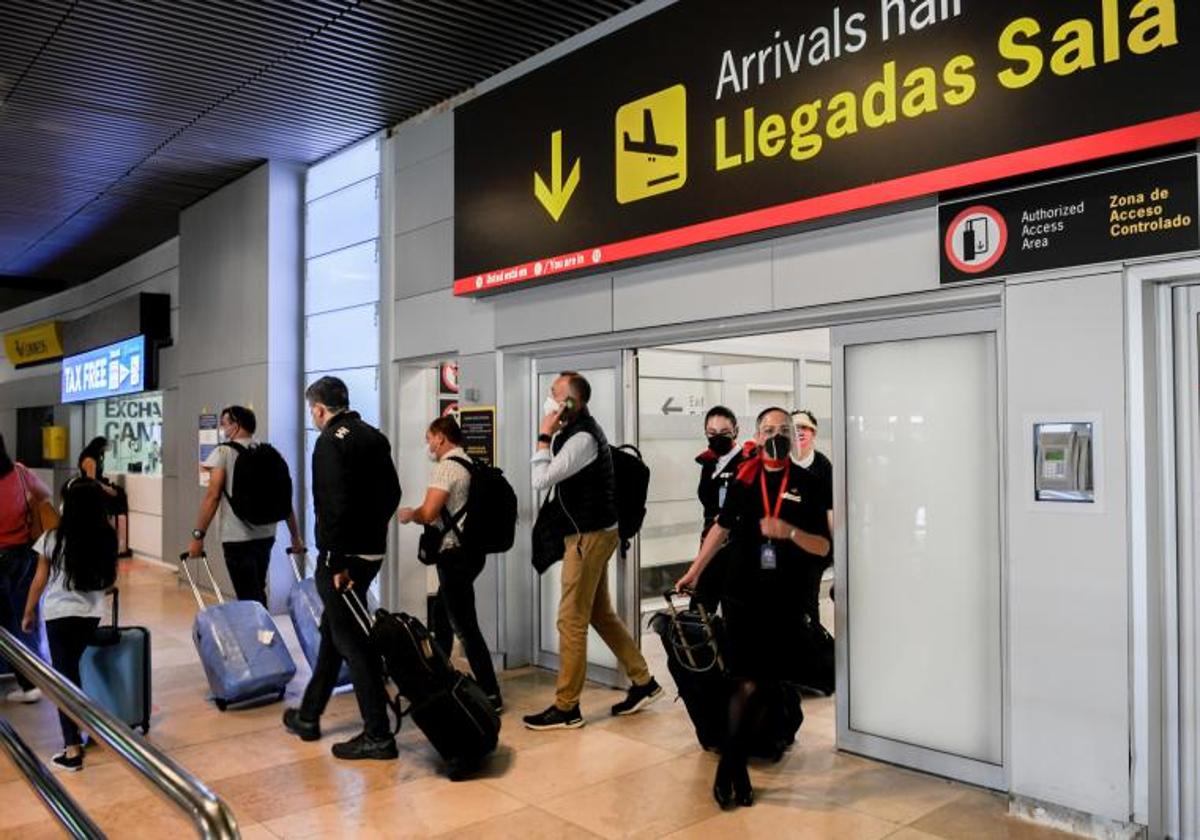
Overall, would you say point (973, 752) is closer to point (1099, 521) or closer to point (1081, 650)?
point (1081, 650)

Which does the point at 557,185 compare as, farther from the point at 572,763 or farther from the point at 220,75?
the point at 572,763

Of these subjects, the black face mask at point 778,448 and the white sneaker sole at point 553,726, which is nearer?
the black face mask at point 778,448

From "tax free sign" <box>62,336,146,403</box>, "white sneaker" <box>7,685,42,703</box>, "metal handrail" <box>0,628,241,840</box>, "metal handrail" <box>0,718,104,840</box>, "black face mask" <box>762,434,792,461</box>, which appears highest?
"tax free sign" <box>62,336,146,403</box>

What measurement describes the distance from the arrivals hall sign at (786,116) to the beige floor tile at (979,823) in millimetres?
2262

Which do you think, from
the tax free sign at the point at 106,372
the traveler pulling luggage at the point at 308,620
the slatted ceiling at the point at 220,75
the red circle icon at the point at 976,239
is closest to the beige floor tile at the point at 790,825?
the red circle icon at the point at 976,239

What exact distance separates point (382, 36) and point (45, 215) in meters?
6.43

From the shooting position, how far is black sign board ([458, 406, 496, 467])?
591 cm

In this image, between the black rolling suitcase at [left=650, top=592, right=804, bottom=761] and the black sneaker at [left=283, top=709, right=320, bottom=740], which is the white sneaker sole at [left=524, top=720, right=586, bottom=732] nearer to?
the black rolling suitcase at [left=650, top=592, right=804, bottom=761]

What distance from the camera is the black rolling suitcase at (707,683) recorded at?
395cm

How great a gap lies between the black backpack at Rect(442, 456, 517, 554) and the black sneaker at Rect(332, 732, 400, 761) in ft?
3.20

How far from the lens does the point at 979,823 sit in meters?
3.43

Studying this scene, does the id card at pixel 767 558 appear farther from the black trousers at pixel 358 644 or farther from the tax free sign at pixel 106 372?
the tax free sign at pixel 106 372

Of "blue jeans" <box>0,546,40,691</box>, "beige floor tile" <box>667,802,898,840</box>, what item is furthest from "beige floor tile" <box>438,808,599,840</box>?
"blue jeans" <box>0,546,40,691</box>

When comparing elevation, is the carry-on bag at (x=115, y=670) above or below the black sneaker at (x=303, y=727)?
above
